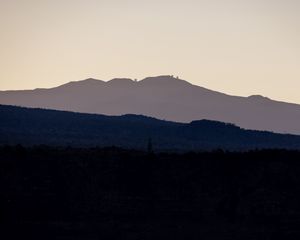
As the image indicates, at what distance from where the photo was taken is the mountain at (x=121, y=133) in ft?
316

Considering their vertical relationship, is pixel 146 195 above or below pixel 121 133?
below

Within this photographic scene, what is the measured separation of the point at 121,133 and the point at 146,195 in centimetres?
6440

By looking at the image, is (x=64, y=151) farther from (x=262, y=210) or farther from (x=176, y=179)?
(x=262, y=210)

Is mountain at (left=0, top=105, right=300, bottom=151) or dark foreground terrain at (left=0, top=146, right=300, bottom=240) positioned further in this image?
mountain at (left=0, top=105, right=300, bottom=151)

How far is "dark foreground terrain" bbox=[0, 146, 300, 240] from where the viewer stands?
4400 centimetres

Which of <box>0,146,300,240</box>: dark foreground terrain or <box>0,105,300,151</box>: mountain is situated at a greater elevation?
<box>0,105,300,151</box>: mountain

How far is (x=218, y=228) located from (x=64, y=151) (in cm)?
892

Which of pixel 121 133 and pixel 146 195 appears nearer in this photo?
pixel 146 195

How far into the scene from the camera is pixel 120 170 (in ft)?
157

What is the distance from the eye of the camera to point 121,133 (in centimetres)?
11088

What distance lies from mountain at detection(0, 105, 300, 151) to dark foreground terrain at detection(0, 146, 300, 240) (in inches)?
1543

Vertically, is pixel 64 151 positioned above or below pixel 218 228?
above

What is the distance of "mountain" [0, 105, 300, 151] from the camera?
316ft

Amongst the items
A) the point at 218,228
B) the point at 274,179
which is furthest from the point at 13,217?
the point at 274,179
